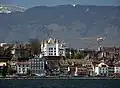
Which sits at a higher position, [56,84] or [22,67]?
[22,67]

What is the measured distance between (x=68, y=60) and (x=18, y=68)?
8.84m

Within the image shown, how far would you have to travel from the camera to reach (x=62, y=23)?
164125 mm

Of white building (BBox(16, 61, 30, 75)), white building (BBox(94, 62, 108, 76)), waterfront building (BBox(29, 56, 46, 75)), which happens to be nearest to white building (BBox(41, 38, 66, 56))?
waterfront building (BBox(29, 56, 46, 75))

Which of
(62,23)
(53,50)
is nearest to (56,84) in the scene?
(53,50)

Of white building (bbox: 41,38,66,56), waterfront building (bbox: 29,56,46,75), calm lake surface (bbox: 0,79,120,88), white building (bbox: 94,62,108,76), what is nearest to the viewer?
calm lake surface (bbox: 0,79,120,88)

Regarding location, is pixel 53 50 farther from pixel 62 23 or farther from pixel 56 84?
pixel 62 23

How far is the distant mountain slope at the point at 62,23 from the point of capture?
148725 mm

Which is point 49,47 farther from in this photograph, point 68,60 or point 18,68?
point 18,68

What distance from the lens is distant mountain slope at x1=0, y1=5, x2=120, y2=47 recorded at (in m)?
149

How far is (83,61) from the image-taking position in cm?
6844

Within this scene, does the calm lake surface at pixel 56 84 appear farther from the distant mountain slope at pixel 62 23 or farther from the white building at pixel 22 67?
the distant mountain slope at pixel 62 23

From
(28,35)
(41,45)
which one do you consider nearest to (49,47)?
(41,45)

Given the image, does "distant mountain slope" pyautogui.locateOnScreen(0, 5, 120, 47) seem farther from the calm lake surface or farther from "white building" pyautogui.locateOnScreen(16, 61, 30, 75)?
the calm lake surface

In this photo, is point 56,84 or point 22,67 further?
point 22,67
